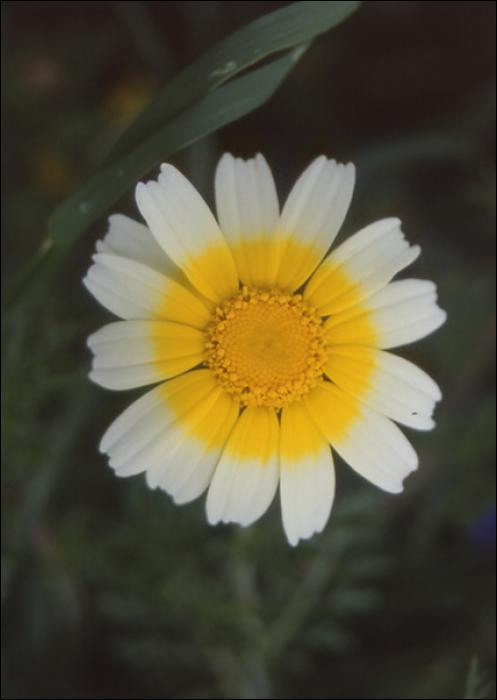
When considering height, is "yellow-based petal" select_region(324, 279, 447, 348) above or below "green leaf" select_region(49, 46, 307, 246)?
below

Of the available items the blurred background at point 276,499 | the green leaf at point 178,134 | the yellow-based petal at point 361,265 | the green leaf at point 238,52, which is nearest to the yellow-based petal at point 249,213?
the yellow-based petal at point 361,265

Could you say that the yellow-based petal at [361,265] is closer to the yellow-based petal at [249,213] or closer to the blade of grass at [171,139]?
the yellow-based petal at [249,213]

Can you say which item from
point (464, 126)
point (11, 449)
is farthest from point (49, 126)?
point (464, 126)

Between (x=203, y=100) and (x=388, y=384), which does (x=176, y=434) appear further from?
(x=203, y=100)

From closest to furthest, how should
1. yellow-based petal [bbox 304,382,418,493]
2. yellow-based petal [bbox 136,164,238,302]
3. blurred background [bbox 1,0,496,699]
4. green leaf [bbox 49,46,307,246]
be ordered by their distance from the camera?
yellow-based petal [bbox 136,164,238,302] < yellow-based petal [bbox 304,382,418,493] < green leaf [bbox 49,46,307,246] < blurred background [bbox 1,0,496,699]

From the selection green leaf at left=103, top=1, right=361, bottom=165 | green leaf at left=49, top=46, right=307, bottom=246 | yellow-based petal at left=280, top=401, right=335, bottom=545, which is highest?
green leaf at left=103, top=1, right=361, bottom=165

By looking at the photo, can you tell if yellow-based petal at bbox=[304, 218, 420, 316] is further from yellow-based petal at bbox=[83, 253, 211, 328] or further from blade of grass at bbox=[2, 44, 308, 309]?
blade of grass at bbox=[2, 44, 308, 309]

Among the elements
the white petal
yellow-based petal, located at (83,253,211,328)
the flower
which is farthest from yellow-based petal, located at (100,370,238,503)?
the white petal

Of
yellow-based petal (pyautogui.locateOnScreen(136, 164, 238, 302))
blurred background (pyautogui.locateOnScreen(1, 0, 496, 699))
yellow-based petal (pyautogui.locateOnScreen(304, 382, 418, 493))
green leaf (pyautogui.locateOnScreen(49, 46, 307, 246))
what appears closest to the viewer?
yellow-based petal (pyautogui.locateOnScreen(136, 164, 238, 302))
